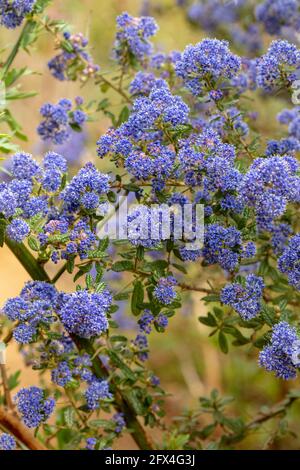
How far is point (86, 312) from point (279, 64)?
0.73m

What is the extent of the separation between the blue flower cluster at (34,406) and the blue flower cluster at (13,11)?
97cm

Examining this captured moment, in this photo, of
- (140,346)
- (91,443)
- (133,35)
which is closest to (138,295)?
(140,346)

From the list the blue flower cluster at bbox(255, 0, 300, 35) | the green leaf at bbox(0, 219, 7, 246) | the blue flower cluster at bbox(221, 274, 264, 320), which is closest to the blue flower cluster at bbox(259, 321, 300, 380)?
the blue flower cluster at bbox(221, 274, 264, 320)

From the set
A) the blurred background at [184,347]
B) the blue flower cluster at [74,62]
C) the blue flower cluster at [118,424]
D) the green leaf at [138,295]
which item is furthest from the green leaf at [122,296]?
the blurred background at [184,347]

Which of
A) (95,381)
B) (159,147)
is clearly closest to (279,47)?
(159,147)

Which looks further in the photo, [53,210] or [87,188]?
[53,210]

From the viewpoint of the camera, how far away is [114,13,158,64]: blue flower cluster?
2096mm

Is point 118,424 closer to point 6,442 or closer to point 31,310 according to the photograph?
point 6,442

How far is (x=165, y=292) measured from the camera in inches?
66.9

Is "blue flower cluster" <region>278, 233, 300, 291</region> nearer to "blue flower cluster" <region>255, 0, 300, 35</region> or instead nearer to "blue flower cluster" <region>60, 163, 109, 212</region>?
"blue flower cluster" <region>60, 163, 109, 212</region>

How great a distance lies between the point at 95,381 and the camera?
1.83 meters

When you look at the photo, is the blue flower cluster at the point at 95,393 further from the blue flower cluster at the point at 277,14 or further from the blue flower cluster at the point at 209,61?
the blue flower cluster at the point at 277,14

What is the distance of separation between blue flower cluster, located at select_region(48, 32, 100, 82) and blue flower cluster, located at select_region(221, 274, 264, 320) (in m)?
0.88
